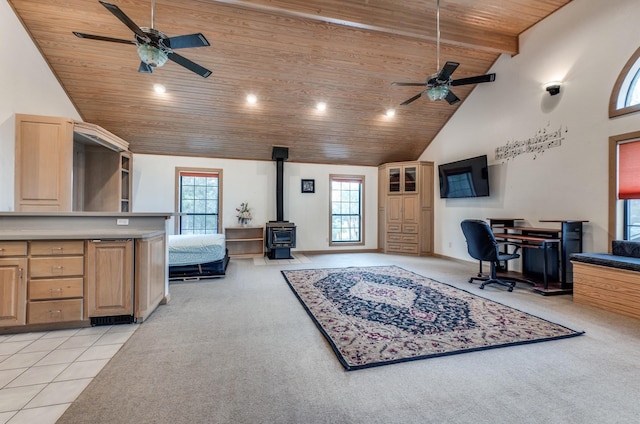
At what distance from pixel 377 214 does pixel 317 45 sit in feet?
15.5

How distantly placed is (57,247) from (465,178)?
6474 mm

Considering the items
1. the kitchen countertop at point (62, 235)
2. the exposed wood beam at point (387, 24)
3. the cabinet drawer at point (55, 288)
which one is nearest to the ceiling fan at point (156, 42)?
the exposed wood beam at point (387, 24)

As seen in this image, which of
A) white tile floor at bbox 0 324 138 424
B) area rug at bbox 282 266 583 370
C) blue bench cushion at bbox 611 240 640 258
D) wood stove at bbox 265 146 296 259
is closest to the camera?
white tile floor at bbox 0 324 138 424

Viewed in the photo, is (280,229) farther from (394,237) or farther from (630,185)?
(630,185)

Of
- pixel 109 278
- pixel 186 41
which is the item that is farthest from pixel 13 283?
pixel 186 41

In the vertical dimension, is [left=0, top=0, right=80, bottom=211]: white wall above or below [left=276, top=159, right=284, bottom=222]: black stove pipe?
above

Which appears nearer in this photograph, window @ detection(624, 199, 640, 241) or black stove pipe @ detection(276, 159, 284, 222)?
window @ detection(624, 199, 640, 241)

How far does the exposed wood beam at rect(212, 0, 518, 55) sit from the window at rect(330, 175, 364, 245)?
4.01m

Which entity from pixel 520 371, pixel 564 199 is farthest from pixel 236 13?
pixel 564 199

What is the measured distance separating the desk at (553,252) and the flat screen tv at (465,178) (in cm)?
114

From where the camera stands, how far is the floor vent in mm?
2770

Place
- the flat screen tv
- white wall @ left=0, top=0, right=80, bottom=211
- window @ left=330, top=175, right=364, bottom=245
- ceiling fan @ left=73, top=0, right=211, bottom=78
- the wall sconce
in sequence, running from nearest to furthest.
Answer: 1. ceiling fan @ left=73, top=0, right=211, bottom=78
2. white wall @ left=0, top=0, right=80, bottom=211
3. the wall sconce
4. the flat screen tv
5. window @ left=330, top=175, right=364, bottom=245

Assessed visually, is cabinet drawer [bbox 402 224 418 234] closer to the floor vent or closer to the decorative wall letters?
the decorative wall letters

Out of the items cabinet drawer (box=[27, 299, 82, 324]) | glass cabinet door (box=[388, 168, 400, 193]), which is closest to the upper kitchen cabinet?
cabinet drawer (box=[27, 299, 82, 324])
